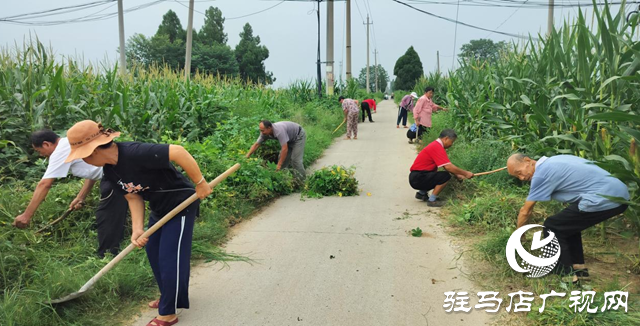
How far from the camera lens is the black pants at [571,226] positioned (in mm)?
3836

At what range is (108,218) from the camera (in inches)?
186

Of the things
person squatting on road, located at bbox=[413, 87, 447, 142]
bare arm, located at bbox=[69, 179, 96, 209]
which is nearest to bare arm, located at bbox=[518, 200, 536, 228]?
bare arm, located at bbox=[69, 179, 96, 209]

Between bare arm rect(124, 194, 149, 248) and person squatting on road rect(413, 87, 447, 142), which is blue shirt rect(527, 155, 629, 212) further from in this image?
person squatting on road rect(413, 87, 447, 142)

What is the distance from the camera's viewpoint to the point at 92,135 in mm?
3234

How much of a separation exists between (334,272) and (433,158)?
10.4 feet

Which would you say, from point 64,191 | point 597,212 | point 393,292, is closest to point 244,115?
point 64,191

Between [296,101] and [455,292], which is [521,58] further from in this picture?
[296,101]

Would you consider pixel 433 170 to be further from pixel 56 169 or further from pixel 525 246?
pixel 56 169

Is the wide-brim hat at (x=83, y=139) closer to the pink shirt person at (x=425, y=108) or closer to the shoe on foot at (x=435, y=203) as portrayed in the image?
the shoe on foot at (x=435, y=203)

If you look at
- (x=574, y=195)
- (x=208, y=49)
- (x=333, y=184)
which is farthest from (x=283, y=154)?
(x=208, y=49)

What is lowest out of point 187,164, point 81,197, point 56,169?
point 81,197

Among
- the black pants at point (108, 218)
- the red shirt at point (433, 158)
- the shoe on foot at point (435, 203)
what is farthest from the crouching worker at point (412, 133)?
the black pants at point (108, 218)

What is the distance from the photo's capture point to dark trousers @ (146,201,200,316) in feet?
11.6

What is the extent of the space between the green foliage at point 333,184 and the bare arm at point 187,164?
14.9 feet
